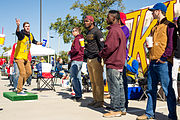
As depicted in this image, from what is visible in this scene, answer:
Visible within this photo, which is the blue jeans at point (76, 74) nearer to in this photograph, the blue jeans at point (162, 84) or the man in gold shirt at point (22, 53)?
the man in gold shirt at point (22, 53)

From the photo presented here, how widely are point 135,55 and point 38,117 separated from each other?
16.9ft

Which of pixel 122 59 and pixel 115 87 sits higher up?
pixel 122 59

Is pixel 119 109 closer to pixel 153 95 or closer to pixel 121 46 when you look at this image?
pixel 153 95

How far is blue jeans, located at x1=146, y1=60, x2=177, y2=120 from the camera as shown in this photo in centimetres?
385

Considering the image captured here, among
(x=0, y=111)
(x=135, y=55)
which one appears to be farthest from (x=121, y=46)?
(x=135, y=55)

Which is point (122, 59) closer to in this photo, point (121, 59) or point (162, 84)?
point (121, 59)

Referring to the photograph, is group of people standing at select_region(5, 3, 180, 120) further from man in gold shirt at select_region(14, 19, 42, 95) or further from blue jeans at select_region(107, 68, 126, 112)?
man in gold shirt at select_region(14, 19, 42, 95)

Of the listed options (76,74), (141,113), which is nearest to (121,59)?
(141,113)

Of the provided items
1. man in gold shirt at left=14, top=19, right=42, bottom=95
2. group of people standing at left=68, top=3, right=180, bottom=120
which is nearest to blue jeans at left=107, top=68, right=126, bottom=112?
group of people standing at left=68, top=3, right=180, bottom=120

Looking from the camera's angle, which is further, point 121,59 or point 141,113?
point 141,113

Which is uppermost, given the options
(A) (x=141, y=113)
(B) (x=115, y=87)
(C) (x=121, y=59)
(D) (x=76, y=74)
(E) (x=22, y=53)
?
(E) (x=22, y=53)

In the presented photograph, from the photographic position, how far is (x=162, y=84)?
3916 mm

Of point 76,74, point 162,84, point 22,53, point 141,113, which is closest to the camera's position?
point 162,84

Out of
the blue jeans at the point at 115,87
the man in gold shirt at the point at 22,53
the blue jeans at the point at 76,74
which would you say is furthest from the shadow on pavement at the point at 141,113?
the man in gold shirt at the point at 22,53
